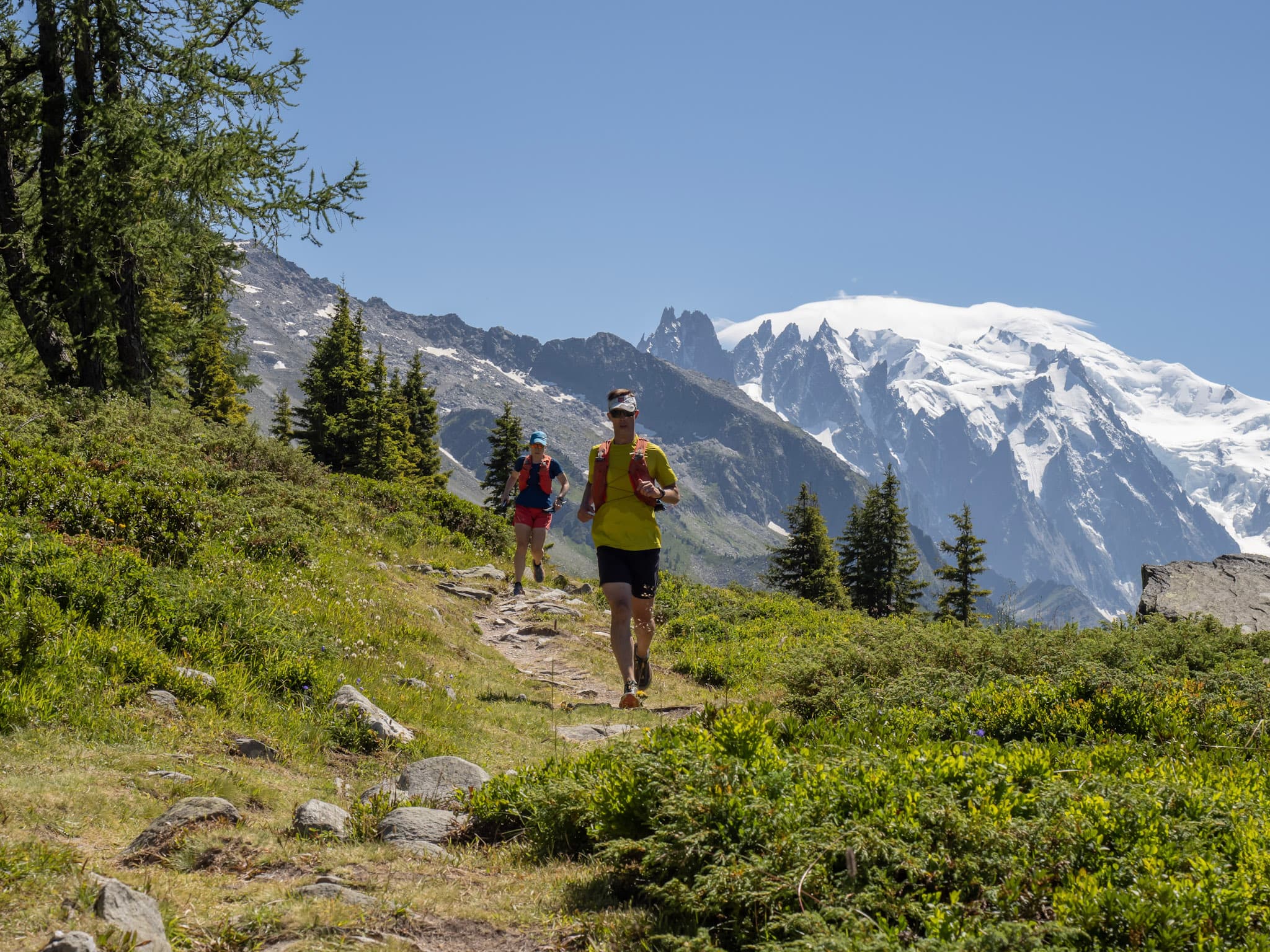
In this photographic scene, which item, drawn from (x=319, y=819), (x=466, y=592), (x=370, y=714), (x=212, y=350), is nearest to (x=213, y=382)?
(x=212, y=350)

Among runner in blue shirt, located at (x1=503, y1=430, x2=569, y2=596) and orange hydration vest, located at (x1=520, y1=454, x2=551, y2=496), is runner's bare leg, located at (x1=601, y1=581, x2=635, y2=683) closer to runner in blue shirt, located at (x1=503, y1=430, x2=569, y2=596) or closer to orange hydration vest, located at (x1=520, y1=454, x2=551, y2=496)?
runner in blue shirt, located at (x1=503, y1=430, x2=569, y2=596)

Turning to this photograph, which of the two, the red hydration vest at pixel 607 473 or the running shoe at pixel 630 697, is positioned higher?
the red hydration vest at pixel 607 473

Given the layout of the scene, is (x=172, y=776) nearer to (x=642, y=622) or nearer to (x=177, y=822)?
(x=177, y=822)

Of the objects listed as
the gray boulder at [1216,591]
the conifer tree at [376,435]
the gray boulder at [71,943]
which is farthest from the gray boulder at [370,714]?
the conifer tree at [376,435]

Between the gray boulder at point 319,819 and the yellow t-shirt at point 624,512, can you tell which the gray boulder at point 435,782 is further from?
the yellow t-shirt at point 624,512

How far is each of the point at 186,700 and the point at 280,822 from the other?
2101 mm

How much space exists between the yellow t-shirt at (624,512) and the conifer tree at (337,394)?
34.4 meters

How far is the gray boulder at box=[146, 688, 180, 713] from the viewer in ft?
21.6

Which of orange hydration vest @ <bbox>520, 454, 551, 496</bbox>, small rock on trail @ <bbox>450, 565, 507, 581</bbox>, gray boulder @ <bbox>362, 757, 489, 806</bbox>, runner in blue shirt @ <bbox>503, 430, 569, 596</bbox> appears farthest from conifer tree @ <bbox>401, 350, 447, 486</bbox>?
gray boulder @ <bbox>362, 757, 489, 806</bbox>

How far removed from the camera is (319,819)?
5.16m

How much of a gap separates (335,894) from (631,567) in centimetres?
580

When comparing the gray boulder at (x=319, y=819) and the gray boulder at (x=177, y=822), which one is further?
the gray boulder at (x=319, y=819)

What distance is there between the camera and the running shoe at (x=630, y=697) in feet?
31.8

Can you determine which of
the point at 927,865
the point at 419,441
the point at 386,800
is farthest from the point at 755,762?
the point at 419,441
